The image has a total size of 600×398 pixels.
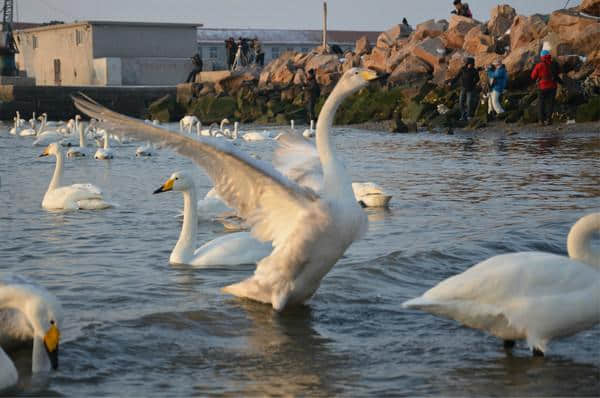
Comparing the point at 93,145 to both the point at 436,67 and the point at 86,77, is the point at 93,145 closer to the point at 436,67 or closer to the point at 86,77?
the point at 436,67

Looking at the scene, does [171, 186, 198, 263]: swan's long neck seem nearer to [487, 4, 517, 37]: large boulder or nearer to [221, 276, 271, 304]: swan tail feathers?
[221, 276, 271, 304]: swan tail feathers

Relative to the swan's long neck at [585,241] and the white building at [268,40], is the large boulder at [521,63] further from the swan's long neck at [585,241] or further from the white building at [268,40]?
the white building at [268,40]

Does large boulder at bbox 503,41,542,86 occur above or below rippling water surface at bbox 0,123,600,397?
above

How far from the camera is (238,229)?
1185 centimetres

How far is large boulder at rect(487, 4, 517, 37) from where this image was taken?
39.8 meters

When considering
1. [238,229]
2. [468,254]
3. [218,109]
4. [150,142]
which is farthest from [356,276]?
[218,109]

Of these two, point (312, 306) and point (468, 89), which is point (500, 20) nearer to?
point (468, 89)

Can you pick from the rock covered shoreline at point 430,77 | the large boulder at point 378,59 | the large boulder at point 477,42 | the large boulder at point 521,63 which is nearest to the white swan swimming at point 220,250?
the rock covered shoreline at point 430,77

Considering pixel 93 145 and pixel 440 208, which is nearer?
pixel 440 208

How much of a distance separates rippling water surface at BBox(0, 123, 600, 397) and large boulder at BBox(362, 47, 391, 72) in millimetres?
28192

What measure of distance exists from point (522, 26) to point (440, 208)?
24.9 meters

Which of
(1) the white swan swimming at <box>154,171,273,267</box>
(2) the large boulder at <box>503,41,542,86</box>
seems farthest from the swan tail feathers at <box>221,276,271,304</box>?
A: (2) the large boulder at <box>503,41,542,86</box>

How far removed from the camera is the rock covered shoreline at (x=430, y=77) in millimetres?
29094

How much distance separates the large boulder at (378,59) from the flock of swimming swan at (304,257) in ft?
114
